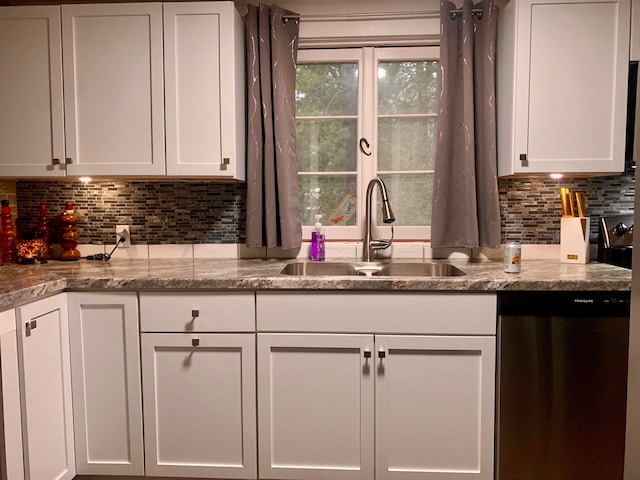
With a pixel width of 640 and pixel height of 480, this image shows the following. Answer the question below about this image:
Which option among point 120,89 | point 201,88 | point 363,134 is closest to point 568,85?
point 363,134

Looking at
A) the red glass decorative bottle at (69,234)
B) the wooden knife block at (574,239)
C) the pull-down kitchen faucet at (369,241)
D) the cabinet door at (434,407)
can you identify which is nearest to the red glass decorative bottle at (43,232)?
the red glass decorative bottle at (69,234)

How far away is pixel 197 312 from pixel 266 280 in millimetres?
291

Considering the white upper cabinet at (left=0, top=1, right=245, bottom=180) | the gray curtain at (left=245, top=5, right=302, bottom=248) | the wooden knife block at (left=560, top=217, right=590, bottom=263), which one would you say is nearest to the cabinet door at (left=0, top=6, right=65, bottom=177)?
the white upper cabinet at (left=0, top=1, right=245, bottom=180)

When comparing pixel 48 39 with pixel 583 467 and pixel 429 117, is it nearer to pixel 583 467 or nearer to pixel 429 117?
pixel 429 117

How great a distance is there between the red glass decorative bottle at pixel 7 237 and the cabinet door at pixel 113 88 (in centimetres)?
42

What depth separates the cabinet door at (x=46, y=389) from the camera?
146 centimetres

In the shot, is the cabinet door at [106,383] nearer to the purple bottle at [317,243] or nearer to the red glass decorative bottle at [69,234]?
the red glass decorative bottle at [69,234]

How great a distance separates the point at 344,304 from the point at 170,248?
1.07 m

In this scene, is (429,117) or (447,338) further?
(429,117)

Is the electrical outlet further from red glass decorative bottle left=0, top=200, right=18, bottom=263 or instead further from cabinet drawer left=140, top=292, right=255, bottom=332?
cabinet drawer left=140, top=292, right=255, bottom=332

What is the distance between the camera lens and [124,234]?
88.3 inches

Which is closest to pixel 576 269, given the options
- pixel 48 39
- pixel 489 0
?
pixel 489 0

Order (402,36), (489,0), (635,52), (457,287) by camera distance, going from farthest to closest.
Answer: (402,36), (489,0), (635,52), (457,287)

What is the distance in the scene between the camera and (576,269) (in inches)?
72.7
